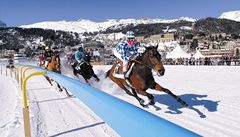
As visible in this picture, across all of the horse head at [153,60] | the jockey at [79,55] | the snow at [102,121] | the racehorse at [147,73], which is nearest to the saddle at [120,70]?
the racehorse at [147,73]

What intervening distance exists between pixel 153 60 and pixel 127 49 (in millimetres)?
1833

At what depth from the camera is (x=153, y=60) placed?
7957mm

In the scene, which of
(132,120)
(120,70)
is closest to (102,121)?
(120,70)

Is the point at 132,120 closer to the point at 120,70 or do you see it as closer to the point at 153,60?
the point at 153,60

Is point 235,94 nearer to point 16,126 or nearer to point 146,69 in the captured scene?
point 146,69

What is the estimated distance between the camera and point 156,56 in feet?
26.2

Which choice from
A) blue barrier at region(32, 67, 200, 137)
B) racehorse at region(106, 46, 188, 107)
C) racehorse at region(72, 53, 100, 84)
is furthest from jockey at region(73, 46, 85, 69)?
blue barrier at region(32, 67, 200, 137)

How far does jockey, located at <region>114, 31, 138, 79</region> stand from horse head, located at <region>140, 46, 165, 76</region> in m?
0.91

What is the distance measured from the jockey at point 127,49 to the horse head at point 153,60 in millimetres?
908

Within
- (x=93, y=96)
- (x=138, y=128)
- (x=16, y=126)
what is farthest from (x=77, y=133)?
(x=138, y=128)

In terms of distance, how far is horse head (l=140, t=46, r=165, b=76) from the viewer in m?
7.77

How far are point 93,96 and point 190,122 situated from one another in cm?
335

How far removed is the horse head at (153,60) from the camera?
7770 mm

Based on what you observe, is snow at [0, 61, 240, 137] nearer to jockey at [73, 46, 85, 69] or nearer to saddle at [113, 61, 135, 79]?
saddle at [113, 61, 135, 79]
